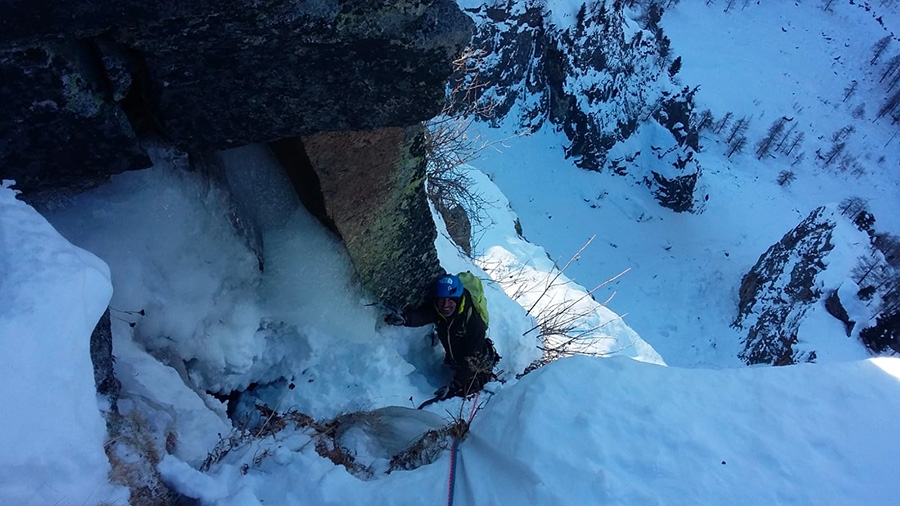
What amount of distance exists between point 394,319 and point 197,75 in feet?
8.01

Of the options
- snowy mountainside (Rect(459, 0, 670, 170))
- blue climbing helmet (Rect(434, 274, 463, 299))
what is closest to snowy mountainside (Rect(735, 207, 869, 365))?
snowy mountainside (Rect(459, 0, 670, 170))

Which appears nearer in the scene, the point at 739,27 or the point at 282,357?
the point at 282,357

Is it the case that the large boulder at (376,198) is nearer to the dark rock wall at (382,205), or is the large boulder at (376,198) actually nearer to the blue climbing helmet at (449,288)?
the dark rock wall at (382,205)

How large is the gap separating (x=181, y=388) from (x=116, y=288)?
66 centimetres

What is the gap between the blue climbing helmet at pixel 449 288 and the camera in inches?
167

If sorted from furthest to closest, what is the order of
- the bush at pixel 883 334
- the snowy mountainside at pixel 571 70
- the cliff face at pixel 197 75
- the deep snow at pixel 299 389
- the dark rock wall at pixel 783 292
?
the snowy mountainside at pixel 571 70 → the dark rock wall at pixel 783 292 → the bush at pixel 883 334 → the cliff face at pixel 197 75 → the deep snow at pixel 299 389

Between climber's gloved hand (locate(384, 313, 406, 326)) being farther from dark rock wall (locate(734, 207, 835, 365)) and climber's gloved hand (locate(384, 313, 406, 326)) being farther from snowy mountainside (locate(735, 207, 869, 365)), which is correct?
dark rock wall (locate(734, 207, 835, 365))

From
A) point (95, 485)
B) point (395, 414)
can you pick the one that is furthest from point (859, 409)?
point (95, 485)

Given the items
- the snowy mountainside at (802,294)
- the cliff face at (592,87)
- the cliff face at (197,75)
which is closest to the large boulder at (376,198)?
the cliff face at (197,75)

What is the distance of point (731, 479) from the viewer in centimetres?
243

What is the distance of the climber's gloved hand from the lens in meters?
4.34

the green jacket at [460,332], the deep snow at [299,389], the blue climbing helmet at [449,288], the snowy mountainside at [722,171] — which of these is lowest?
the snowy mountainside at [722,171]

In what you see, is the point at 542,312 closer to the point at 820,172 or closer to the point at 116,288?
the point at 116,288

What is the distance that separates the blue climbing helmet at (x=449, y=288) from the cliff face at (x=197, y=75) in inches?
63.4
